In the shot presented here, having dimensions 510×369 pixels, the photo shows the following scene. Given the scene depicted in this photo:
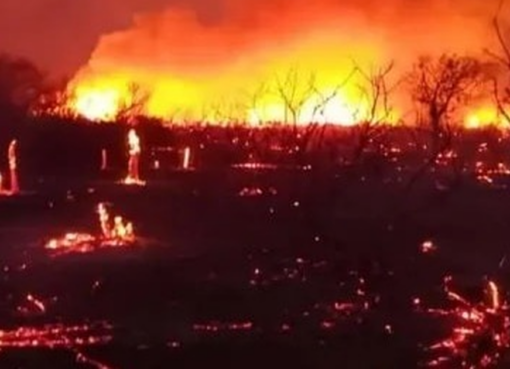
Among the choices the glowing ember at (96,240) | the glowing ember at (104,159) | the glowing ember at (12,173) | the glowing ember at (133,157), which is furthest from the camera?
the glowing ember at (104,159)

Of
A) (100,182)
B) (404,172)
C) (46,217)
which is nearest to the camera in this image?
(46,217)

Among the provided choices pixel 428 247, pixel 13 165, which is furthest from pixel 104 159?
pixel 428 247

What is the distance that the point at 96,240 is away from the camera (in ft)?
83.8

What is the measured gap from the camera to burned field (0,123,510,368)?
48.6 feet

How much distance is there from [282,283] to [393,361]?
6893mm

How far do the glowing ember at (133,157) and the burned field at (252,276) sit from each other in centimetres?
365

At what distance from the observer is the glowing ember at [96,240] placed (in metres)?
24.2

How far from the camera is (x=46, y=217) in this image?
32.0 m

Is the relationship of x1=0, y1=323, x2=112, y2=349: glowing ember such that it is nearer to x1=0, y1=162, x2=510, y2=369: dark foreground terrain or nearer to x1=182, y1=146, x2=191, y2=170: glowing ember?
x1=0, y1=162, x2=510, y2=369: dark foreground terrain

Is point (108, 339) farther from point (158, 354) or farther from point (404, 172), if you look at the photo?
point (404, 172)

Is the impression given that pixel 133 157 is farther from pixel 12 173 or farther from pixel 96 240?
pixel 96 240

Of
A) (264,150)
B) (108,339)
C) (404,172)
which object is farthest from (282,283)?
(264,150)

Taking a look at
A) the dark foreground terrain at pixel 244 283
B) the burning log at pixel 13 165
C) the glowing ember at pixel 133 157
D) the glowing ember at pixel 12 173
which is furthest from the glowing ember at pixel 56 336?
the glowing ember at pixel 133 157

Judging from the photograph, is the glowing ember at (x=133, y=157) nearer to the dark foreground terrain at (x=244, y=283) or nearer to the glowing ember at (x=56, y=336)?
the dark foreground terrain at (x=244, y=283)
